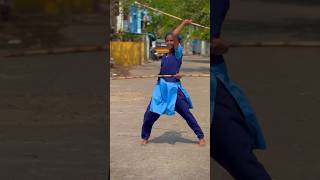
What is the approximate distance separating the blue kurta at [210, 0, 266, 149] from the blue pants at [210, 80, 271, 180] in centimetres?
2

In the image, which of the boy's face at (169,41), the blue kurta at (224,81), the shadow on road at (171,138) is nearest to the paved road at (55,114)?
the blue kurta at (224,81)

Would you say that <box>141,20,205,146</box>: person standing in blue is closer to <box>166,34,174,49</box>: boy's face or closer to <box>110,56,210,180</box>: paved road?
<box>166,34,174,49</box>: boy's face

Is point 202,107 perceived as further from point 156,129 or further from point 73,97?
point 73,97

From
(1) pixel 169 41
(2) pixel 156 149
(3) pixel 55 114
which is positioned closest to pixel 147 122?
(2) pixel 156 149

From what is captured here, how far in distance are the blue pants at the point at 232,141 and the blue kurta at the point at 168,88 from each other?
8.95 feet

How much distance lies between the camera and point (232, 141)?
8.62ft

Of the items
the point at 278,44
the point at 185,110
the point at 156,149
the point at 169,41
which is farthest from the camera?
the point at 185,110

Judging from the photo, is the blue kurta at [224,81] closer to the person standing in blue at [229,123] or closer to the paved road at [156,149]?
the person standing in blue at [229,123]

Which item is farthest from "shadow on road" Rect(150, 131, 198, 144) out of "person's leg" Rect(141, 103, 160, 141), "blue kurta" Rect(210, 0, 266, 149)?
"blue kurta" Rect(210, 0, 266, 149)

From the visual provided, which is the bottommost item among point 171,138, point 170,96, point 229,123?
point 171,138

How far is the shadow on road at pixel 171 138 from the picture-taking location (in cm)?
583

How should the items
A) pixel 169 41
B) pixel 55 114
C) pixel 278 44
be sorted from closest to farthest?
pixel 278 44
pixel 55 114
pixel 169 41

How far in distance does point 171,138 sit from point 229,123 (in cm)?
346

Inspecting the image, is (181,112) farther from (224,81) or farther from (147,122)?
(224,81)
